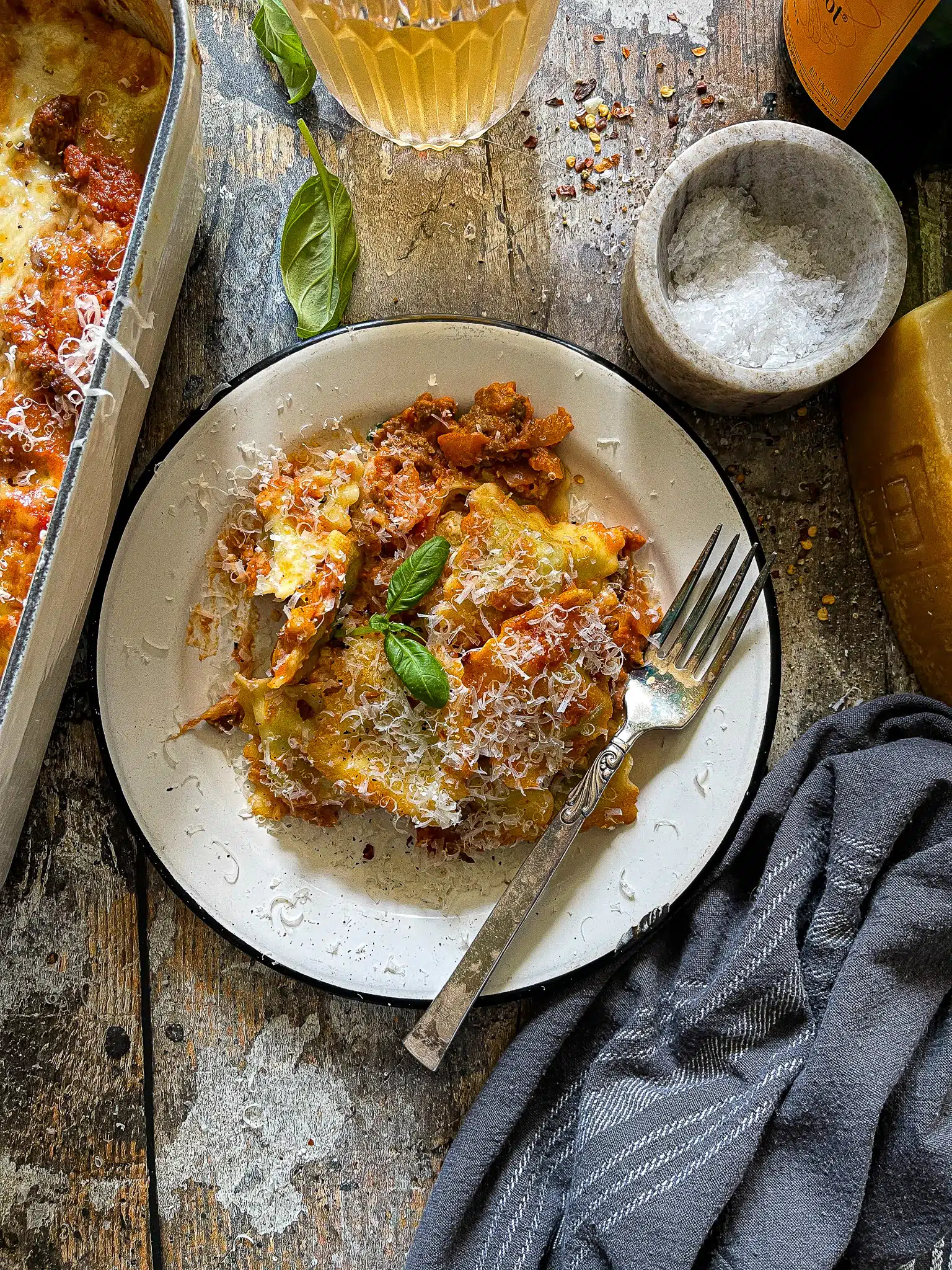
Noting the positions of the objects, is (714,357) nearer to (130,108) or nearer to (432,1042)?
(130,108)

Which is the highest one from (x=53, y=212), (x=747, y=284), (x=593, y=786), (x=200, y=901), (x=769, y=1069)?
(x=53, y=212)

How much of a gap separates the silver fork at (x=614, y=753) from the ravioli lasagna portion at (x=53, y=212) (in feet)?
3.32

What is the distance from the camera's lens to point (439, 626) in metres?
1.85

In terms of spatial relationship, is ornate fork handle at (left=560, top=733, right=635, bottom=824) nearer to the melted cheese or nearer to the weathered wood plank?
the weathered wood plank

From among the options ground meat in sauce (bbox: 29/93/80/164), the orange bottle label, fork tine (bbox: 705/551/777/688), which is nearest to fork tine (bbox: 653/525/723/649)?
fork tine (bbox: 705/551/777/688)

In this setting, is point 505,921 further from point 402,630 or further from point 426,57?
point 426,57

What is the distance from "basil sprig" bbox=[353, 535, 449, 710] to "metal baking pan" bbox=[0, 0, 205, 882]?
534 millimetres

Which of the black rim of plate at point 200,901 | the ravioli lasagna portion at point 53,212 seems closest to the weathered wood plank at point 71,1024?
the black rim of plate at point 200,901

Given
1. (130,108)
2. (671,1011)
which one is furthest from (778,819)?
(130,108)

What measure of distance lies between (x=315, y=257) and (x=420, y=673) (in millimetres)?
902

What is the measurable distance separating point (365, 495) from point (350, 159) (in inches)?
30.6

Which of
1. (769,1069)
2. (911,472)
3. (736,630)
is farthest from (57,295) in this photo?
(769,1069)

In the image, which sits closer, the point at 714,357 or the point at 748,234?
the point at 714,357

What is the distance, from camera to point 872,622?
6.84 feet
